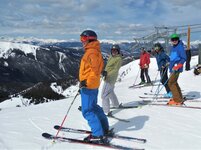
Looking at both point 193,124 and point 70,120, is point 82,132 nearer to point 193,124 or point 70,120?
point 70,120

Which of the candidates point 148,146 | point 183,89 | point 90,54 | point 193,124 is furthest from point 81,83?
point 183,89

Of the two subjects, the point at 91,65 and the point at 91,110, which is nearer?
the point at 91,65

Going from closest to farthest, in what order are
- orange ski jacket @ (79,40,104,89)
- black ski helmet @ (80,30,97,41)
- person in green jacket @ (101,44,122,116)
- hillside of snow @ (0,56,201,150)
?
1. orange ski jacket @ (79,40,104,89)
2. black ski helmet @ (80,30,97,41)
3. hillside of snow @ (0,56,201,150)
4. person in green jacket @ (101,44,122,116)

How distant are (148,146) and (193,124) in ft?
7.69

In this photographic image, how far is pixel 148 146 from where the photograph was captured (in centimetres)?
648

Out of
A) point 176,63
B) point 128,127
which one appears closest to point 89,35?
point 128,127

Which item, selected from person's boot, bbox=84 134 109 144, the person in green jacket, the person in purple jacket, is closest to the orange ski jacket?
person's boot, bbox=84 134 109 144

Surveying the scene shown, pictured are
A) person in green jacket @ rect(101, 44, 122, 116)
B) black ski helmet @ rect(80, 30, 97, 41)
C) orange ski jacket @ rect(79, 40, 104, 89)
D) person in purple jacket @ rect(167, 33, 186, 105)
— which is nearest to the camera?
orange ski jacket @ rect(79, 40, 104, 89)

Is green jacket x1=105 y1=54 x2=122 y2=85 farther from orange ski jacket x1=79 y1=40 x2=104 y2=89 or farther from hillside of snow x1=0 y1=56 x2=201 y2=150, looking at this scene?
orange ski jacket x1=79 y1=40 x2=104 y2=89

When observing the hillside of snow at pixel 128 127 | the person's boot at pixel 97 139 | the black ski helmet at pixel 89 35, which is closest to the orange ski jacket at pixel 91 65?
the black ski helmet at pixel 89 35

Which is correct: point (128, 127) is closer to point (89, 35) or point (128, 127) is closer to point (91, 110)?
point (91, 110)

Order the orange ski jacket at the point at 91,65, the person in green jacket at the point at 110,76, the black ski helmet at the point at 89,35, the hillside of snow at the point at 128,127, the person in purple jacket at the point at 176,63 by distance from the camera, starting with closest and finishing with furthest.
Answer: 1. the orange ski jacket at the point at 91,65
2. the black ski helmet at the point at 89,35
3. the hillside of snow at the point at 128,127
4. the person in green jacket at the point at 110,76
5. the person in purple jacket at the point at 176,63

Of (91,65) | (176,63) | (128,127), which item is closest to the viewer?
(91,65)

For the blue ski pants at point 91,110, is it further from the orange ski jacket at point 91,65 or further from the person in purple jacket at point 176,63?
the person in purple jacket at point 176,63
